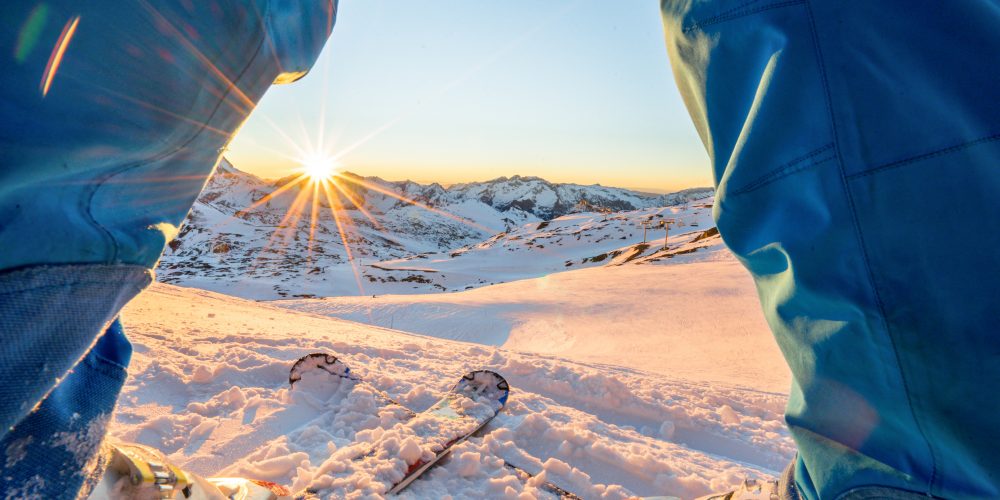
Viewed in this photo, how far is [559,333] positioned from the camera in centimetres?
1021

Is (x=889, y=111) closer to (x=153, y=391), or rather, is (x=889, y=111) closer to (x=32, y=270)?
(x=32, y=270)

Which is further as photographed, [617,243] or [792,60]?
[617,243]

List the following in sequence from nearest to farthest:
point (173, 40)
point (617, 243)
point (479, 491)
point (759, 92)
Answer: point (173, 40) < point (759, 92) < point (479, 491) < point (617, 243)

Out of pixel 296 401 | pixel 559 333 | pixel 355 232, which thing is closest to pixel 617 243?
pixel 559 333

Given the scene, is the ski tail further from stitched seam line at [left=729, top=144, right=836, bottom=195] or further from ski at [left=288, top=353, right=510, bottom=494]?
stitched seam line at [left=729, top=144, right=836, bottom=195]

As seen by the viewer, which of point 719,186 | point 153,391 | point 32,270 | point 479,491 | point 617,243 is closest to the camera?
point 32,270

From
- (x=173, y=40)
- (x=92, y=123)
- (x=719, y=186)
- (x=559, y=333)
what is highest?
(x=173, y=40)

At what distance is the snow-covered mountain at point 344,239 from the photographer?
110 ft

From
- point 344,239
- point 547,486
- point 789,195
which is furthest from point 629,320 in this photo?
point 344,239

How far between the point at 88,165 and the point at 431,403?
2984mm

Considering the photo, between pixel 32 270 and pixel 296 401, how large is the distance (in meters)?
2.61

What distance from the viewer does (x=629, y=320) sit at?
1052 centimetres

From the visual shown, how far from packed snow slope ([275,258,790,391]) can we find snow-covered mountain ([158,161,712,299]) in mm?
5978

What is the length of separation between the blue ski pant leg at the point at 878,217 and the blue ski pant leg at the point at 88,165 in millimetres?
1252
